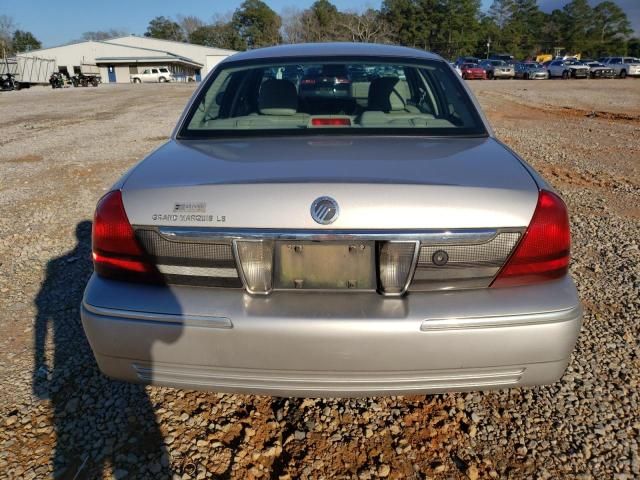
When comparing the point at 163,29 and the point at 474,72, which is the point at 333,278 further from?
the point at 163,29

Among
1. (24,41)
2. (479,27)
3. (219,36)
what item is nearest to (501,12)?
(479,27)

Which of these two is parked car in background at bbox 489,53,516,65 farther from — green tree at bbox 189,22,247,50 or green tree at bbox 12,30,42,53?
green tree at bbox 12,30,42,53

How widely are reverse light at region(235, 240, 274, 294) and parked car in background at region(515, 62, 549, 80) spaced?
1770 inches

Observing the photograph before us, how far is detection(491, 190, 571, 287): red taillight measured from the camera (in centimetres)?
177

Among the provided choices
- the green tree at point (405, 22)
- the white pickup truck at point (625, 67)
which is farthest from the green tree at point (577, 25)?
A: the white pickup truck at point (625, 67)

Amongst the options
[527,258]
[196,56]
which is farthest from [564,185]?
[196,56]

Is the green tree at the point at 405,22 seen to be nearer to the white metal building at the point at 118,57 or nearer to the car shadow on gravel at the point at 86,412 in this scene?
the white metal building at the point at 118,57

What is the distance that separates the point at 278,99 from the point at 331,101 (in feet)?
1.37

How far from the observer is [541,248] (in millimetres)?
1801

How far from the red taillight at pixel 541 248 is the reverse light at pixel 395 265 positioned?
33 cm

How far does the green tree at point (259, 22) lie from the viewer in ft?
312

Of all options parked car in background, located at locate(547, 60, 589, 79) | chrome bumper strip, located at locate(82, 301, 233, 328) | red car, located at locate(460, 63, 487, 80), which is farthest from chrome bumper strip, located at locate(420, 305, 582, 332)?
parked car in background, located at locate(547, 60, 589, 79)

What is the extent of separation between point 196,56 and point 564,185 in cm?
7801

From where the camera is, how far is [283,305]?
175 cm
